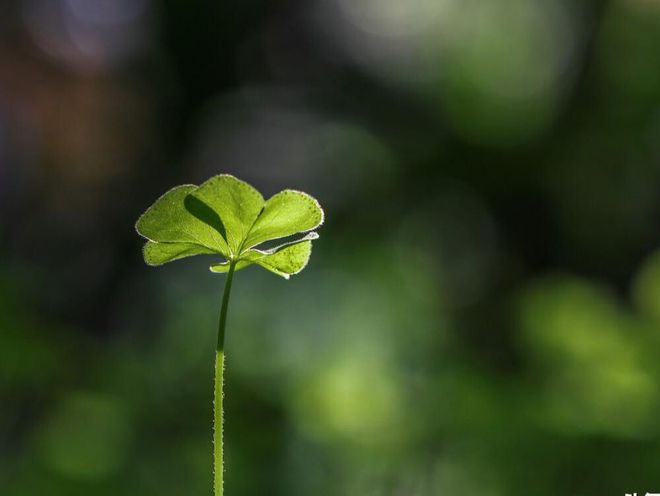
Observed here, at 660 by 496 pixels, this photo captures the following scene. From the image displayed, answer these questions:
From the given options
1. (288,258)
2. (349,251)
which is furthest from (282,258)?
(349,251)

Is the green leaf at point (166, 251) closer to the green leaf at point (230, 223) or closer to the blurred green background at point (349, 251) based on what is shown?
the green leaf at point (230, 223)

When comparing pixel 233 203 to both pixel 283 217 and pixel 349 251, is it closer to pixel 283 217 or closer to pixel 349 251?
pixel 283 217

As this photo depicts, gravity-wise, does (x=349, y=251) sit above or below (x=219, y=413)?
above

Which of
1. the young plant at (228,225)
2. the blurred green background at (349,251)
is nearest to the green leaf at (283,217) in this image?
the young plant at (228,225)

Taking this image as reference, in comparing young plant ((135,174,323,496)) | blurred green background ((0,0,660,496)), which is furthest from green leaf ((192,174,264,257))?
blurred green background ((0,0,660,496))

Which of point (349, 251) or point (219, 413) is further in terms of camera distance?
point (349, 251)

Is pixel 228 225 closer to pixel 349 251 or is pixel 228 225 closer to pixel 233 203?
pixel 233 203

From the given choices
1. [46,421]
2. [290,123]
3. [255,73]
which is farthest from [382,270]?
[255,73]
